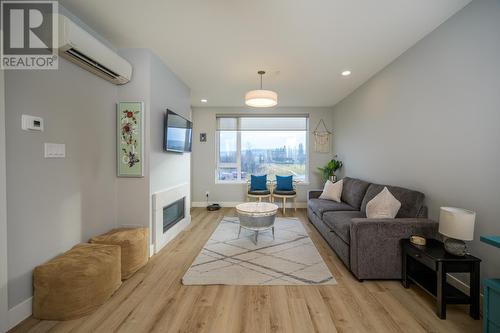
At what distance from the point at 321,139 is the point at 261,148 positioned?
1.63 metres

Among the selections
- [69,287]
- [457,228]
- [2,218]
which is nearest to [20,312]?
[69,287]

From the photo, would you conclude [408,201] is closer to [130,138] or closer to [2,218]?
[130,138]

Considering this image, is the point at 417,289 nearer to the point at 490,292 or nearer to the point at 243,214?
the point at 490,292

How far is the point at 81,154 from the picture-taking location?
223 centimetres

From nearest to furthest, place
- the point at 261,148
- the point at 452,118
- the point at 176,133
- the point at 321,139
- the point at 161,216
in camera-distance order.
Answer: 1. the point at 452,118
2. the point at 161,216
3. the point at 176,133
4. the point at 321,139
5. the point at 261,148

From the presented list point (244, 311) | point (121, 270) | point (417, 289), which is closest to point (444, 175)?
point (417, 289)

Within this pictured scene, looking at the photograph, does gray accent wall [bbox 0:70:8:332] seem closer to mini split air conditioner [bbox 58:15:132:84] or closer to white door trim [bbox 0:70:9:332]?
white door trim [bbox 0:70:9:332]

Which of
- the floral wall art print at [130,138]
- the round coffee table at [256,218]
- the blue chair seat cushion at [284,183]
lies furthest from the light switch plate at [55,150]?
the blue chair seat cushion at [284,183]

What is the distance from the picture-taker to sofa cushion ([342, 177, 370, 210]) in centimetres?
355

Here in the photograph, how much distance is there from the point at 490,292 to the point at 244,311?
1729 mm

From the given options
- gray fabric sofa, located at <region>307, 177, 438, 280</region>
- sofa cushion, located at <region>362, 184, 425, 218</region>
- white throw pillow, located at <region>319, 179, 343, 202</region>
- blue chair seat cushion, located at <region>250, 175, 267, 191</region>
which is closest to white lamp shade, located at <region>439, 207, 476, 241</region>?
gray fabric sofa, located at <region>307, 177, 438, 280</region>

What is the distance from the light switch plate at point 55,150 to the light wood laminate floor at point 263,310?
135 centimetres

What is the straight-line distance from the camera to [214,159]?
5734mm

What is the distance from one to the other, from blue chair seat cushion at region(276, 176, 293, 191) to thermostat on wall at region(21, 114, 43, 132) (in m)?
4.40
